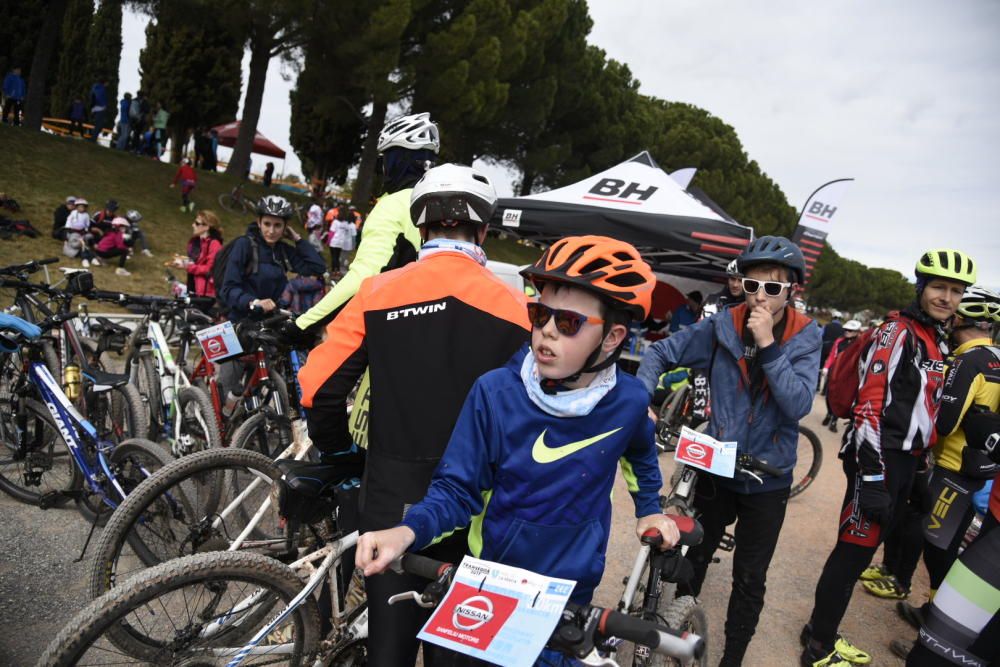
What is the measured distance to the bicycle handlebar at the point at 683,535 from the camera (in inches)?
68.3

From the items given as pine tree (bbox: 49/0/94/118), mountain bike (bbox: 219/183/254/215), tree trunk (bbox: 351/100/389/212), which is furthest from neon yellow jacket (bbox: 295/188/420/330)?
pine tree (bbox: 49/0/94/118)

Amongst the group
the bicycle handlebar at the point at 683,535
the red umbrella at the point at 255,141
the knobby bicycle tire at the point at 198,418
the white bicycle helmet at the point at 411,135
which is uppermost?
the red umbrella at the point at 255,141

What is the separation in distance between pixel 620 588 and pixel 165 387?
3498mm

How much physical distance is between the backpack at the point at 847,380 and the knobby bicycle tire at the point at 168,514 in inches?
115

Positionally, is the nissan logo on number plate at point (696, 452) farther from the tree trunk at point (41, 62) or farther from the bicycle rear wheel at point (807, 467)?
the tree trunk at point (41, 62)

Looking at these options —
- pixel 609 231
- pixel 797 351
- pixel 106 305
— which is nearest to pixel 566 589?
pixel 797 351

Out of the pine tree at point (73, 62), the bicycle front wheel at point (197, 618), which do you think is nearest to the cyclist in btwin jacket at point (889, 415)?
the bicycle front wheel at point (197, 618)

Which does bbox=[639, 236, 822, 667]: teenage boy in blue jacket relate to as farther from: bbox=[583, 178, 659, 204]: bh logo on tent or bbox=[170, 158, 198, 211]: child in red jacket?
bbox=[170, 158, 198, 211]: child in red jacket

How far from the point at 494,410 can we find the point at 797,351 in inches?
68.8

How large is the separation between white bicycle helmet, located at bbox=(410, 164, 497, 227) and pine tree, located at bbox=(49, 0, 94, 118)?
39.3m

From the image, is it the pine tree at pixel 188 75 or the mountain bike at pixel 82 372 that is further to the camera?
the pine tree at pixel 188 75

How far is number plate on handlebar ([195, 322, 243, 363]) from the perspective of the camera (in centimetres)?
396

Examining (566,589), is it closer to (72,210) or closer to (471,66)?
(72,210)

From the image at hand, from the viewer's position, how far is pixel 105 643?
71.8 inches
